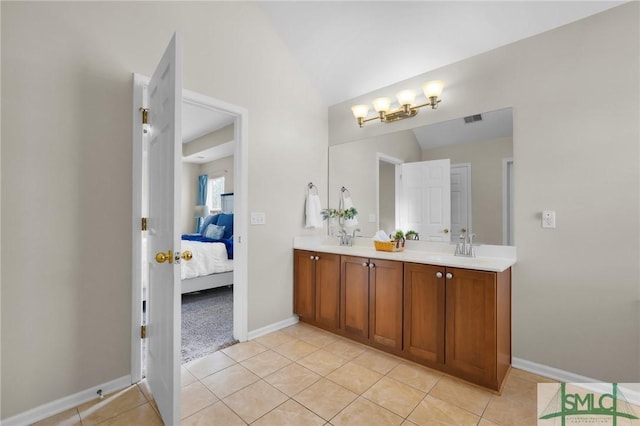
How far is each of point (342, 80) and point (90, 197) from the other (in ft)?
8.09

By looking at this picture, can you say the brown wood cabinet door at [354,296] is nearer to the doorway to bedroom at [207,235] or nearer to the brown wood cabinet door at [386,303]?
the brown wood cabinet door at [386,303]

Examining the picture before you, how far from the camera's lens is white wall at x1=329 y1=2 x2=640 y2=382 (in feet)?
5.81

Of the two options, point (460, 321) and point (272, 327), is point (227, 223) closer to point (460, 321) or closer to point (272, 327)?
point (272, 327)

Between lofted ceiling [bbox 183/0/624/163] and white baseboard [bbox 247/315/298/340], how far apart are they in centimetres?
245

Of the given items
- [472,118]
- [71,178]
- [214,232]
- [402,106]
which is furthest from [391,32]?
[214,232]

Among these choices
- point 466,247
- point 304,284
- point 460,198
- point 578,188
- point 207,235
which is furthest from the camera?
point 207,235

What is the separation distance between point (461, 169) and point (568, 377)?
5.30 ft

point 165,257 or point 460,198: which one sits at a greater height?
point 460,198

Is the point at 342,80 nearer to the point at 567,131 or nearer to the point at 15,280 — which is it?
Answer: the point at 567,131

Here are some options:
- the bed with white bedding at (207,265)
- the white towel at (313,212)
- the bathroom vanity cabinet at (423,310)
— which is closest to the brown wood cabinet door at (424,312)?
→ the bathroom vanity cabinet at (423,310)

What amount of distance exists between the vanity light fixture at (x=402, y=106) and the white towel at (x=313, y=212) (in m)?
0.93

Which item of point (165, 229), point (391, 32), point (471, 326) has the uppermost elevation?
point (391, 32)

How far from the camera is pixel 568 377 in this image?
1.94m

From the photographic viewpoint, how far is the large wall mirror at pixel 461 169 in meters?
2.24
